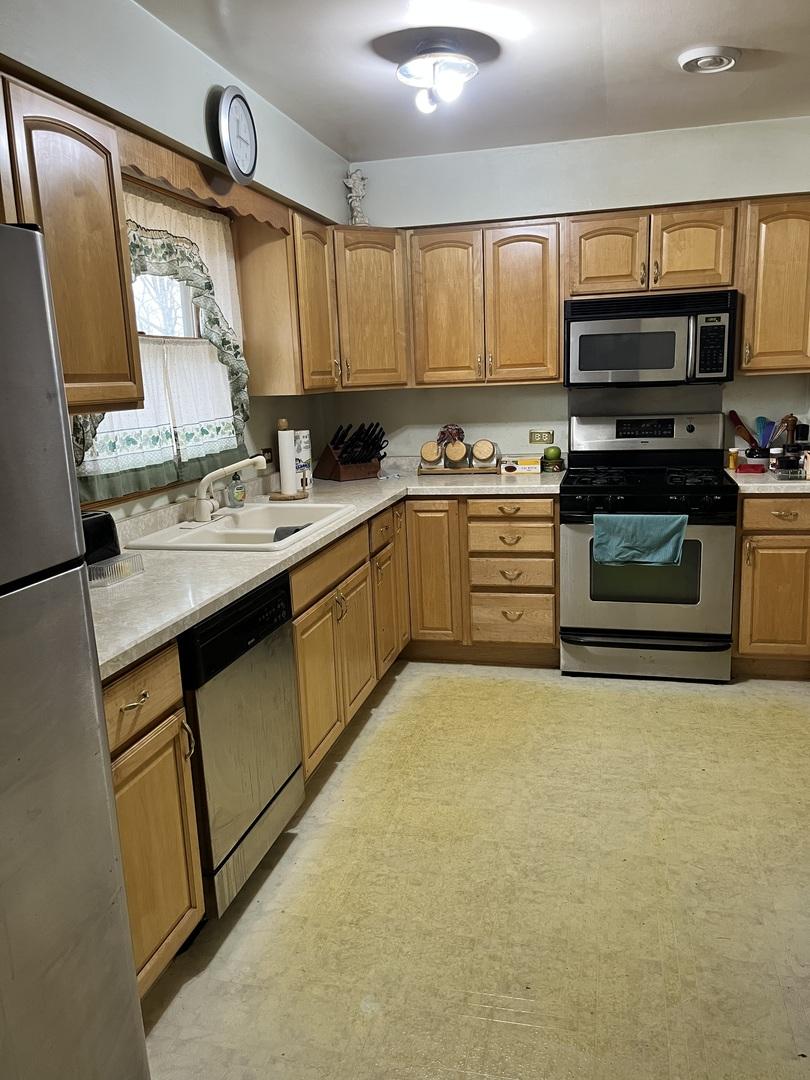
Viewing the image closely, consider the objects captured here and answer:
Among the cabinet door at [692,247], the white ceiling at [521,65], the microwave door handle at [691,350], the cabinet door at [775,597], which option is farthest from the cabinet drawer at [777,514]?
the white ceiling at [521,65]

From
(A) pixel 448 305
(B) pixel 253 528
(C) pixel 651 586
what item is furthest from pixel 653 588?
(B) pixel 253 528

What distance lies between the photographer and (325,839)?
8.39 ft

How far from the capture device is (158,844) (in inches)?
70.6

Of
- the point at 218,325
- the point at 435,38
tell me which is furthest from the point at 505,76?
the point at 218,325

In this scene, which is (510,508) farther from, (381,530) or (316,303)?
(316,303)

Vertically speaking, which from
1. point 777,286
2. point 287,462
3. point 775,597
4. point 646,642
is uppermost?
point 777,286

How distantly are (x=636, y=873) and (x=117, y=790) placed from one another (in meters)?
1.50

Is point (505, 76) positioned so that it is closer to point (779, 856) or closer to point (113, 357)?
point (113, 357)

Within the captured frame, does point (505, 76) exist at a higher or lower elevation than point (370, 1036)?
higher

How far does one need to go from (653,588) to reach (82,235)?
2748 millimetres

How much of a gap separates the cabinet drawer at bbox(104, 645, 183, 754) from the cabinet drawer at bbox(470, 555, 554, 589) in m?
2.17

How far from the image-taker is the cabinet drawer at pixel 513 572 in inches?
150

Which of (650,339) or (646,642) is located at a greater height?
(650,339)

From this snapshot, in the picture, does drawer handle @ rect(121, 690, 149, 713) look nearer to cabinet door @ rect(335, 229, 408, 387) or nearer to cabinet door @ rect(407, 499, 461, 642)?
cabinet door @ rect(407, 499, 461, 642)
